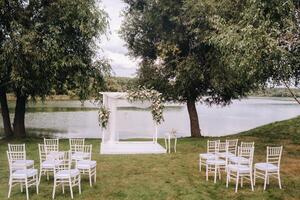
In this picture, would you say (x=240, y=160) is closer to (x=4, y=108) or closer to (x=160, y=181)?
(x=160, y=181)

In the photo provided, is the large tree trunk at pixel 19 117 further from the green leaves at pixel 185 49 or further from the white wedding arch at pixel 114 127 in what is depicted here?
the green leaves at pixel 185 49

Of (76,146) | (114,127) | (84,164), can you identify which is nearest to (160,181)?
(84,164)

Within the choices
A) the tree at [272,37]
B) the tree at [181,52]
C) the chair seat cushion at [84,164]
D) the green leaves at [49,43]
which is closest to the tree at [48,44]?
the green leaves at [49,43]

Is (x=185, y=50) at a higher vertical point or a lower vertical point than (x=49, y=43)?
higher

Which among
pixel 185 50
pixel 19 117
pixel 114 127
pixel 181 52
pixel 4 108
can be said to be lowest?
pixel 114 127

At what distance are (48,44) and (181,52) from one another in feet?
22.7

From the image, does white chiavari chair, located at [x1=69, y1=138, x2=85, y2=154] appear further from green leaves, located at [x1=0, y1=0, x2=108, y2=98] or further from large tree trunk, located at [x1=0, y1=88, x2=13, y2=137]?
large tree trunk, located at [x1=0, y1=88, x2=13, y2=137]

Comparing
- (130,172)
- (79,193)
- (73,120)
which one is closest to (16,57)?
(130,172)

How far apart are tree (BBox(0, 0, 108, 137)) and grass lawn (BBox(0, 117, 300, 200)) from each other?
3.13 m

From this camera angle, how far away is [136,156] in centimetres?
1412

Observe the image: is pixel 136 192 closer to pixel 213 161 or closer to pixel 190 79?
pixel 213 161

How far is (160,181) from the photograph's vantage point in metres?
10.2

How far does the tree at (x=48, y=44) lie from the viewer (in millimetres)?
15758

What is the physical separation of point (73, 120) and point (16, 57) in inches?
665
